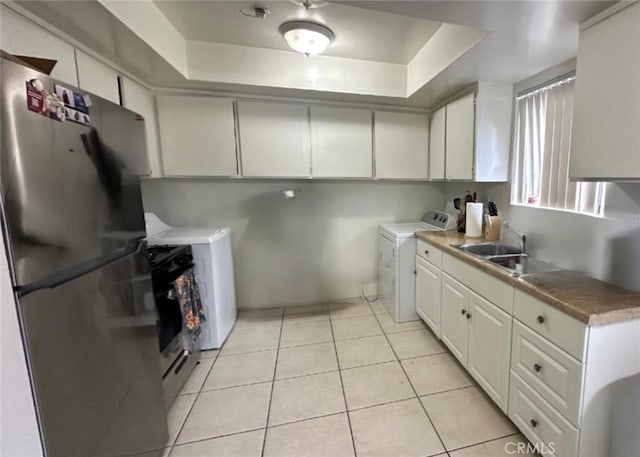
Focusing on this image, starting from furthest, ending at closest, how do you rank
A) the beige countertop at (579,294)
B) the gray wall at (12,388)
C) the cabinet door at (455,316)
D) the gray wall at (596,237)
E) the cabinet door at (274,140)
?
the cabinet door at (274,140) < the cabinet door at (455,316) < the gray wall at (596,237) < the beige countertop at (579,294) < the gray wall at (12,388)

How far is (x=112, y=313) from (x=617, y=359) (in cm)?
201

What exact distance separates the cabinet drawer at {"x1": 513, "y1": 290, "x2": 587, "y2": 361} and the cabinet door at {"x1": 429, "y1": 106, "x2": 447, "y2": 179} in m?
1.55

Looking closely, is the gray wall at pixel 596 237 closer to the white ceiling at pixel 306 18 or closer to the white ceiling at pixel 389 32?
the white ceiling at pixel 389 32

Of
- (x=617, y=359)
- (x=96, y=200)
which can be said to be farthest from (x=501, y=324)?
(x=96, y=200)

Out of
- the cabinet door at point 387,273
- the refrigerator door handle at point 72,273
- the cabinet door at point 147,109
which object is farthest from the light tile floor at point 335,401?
the cabinet door at point 147,109

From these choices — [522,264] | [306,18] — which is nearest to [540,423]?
[522,264]

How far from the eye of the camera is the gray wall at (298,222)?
282 cm

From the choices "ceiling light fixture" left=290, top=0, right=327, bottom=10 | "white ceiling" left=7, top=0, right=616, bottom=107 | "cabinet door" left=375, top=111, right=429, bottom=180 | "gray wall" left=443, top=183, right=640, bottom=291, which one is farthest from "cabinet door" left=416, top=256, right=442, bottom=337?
"ceiling light fixture" left=290, top=0, right=327, bottom=10

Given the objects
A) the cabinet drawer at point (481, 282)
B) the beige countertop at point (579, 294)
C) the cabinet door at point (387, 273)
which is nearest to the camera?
the beige countertop at point (579, 294)

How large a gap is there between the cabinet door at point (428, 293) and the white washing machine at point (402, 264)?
0.24 feet

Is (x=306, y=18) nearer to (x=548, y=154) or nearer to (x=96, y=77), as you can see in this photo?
(x=96, y=77)

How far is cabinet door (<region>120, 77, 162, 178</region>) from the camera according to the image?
6.51 ft

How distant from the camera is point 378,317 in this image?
287 centimetres

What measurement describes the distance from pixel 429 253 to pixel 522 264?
0.68 metres
